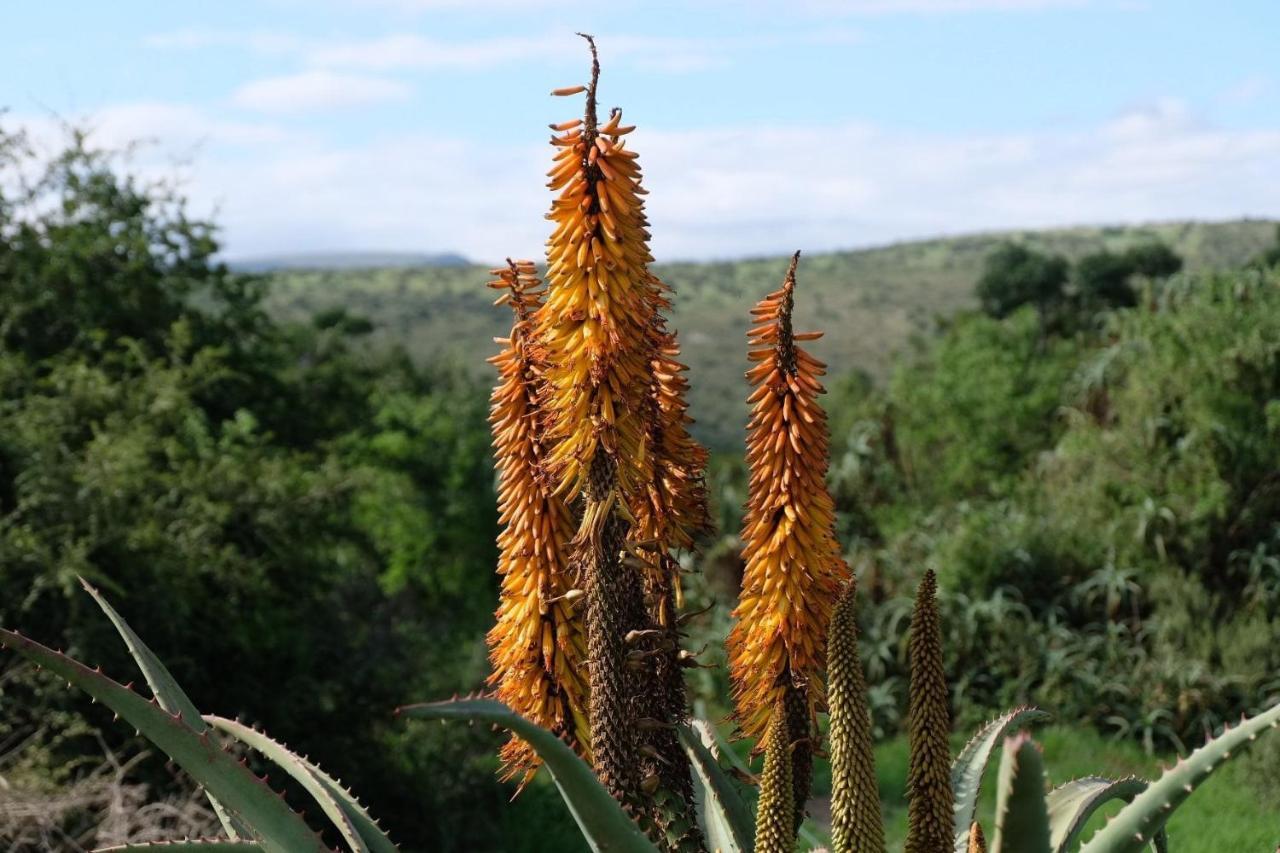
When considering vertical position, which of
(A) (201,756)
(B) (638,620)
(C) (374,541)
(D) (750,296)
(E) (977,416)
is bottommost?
(C) (374,541)

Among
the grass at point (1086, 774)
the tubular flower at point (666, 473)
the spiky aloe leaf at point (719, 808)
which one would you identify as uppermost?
the tubular flower at point (666, 473)

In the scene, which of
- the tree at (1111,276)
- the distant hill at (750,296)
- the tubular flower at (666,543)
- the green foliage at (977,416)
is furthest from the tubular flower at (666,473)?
the distant hill at (750,296)

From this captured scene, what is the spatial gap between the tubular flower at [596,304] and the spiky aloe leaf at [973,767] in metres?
0.79

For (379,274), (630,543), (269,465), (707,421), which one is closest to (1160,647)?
(269,465)

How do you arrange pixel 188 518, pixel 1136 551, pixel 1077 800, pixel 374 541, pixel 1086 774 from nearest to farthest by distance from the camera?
1. pixel 1077 800
2. pixel 1086 774
3. pixel 188 518
4. pixel 1136 551
5. pixel 374 541

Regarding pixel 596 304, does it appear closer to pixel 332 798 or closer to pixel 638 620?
pixel 638 620

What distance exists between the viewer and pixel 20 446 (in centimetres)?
1045

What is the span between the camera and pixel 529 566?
8.73 ft

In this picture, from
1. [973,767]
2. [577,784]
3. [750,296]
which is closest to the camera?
[577,784]

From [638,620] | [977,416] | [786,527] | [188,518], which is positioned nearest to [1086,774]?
[786,527]

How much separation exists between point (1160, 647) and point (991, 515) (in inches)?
103

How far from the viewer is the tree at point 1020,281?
3072 centimetres

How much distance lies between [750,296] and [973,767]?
2732 inches

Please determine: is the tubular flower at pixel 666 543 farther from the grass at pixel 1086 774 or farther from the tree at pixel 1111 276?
the tree at pixel 1111 276
